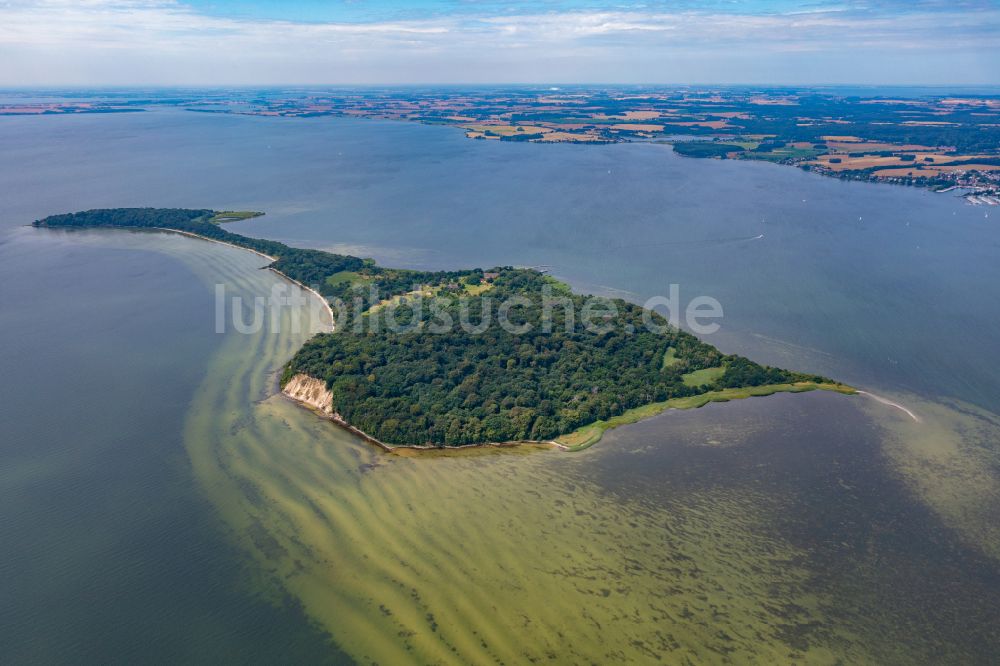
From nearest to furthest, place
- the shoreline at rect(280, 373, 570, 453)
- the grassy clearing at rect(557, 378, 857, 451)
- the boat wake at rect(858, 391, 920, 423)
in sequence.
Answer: the shoreline at rect(280, 373, 570, 453)
the grassy clearing at rect(557, 378, 857, 451)
the boat wake at rect(858, 391, 920, 423)

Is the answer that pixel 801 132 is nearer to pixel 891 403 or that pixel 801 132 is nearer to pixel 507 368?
pixel 891 403

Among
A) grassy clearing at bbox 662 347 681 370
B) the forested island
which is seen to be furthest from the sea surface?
grassy clearing at bbox 662 347 681 370

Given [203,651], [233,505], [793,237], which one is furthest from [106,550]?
[793,237]

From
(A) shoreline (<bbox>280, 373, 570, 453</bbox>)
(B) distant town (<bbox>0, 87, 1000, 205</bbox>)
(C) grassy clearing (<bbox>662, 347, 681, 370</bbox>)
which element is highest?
(B) distant town (<bbox>0, 87, 1000, 205</bbox>)

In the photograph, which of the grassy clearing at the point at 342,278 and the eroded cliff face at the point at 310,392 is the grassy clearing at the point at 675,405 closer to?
the eroded cliff face at the point at 310,392

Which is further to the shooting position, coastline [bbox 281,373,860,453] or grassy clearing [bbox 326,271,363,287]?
grassy clearing [bbox 326,271,363,287]

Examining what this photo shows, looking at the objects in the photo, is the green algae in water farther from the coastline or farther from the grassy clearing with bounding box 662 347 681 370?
the grassy clearing with bounding box 662 347 681 370

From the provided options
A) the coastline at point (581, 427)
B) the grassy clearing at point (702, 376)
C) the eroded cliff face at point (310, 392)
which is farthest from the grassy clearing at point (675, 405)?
the eroded cliff face at point (310, 392)
